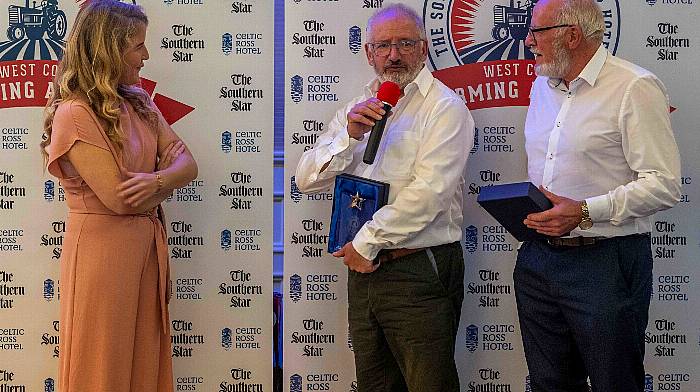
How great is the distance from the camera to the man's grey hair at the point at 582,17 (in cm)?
266

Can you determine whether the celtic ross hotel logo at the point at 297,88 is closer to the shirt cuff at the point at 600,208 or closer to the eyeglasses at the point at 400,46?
the eyeglasses at the point at 400,46

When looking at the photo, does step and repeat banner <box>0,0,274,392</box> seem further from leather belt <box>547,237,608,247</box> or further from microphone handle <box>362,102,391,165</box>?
leather belt <box>547,237,608,247</box>

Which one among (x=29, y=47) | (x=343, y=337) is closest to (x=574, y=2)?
(x=343, y=337)

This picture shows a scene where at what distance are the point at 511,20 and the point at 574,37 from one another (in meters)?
0.68

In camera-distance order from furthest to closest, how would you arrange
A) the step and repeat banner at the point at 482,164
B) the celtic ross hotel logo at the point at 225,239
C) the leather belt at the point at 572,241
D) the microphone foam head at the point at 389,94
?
the celtic ross hotel logo at the point at 225,239 → the step and repeat banner at the point at 482,164 → the microphone foam head at the point at 389,94 → the leather belt at the point at 572,241

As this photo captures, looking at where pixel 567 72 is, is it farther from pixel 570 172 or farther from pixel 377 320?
pixel 377 320

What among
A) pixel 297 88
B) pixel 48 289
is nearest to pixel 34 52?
pixel 48 289

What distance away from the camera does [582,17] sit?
2.66 metres

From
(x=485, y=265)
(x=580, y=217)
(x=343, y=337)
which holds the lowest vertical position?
(x=343, y=337)

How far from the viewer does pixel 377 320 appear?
9.71 feet

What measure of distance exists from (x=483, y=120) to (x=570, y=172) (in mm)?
755

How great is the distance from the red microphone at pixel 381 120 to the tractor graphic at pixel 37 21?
4.76ft

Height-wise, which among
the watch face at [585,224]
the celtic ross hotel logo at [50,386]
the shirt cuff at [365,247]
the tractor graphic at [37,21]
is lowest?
the celtic ross hotel logo at [50,386]

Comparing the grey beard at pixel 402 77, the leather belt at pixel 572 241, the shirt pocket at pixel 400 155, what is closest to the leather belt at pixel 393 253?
the shirt pocket at pixel 400 155
